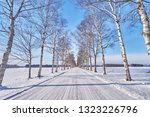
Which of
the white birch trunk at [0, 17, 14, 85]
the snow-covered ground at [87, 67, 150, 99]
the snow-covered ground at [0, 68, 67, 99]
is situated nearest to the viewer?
the snow-covered ground at [87, 67, 150, 99]

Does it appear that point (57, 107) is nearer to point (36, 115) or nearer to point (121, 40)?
point (36, 115)

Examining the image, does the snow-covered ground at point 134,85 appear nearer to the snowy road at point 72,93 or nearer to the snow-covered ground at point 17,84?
the snowy road at point 72,93

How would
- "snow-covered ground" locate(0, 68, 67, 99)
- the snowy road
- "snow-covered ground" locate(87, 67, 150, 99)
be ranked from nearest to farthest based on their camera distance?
1. the snowy road
2. "snow-covered ground" locate(87, 67, 150, 99)
3. "snow-covered ground" locate(0, 68, 67, 99)

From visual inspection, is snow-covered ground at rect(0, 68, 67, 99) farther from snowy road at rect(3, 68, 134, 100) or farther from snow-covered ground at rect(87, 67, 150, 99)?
snow-covered ground at rect(87, 67, 150, 99)

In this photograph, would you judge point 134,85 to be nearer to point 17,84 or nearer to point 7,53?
point 17,84

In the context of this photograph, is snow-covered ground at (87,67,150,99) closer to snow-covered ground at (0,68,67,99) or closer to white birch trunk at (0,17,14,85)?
snow-covered ground at (0,68,67,99)

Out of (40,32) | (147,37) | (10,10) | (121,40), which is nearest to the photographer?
(147,37)

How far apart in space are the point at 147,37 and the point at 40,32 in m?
19.6

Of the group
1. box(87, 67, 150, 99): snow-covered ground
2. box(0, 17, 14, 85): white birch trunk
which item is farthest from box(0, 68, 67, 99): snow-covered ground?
box(87, 67, 150, 99): snow-covered ground

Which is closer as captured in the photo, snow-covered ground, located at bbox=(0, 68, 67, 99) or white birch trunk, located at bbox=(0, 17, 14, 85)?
snow-covered ground, located at bbox=(0, 68, 67, 99)

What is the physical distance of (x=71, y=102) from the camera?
681 cm

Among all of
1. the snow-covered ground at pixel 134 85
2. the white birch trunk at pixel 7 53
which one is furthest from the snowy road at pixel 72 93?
the white birch trunk at pixel 7 53

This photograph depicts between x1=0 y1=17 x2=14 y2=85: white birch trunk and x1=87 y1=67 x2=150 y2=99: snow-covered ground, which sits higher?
x1=0 y1=17 x2=14 y2=85: white birch trunk

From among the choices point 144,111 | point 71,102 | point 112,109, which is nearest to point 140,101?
point 144,111
